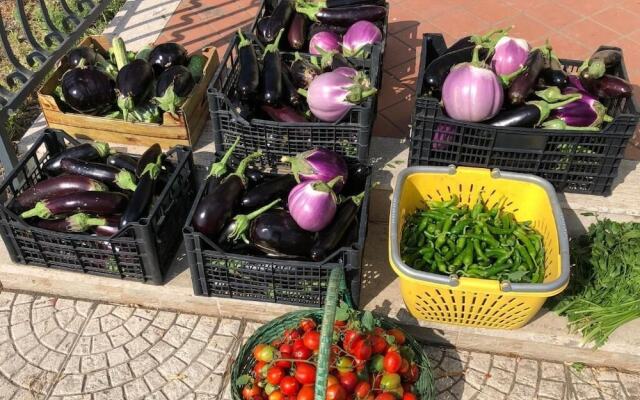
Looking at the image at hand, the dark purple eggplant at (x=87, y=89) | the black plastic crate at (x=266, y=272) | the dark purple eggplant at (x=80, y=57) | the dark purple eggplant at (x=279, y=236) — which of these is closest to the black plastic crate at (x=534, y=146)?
the black plastic crate at (x=266, y=272)

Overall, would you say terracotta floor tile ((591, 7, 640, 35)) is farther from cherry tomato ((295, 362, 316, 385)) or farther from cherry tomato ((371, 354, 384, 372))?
cherry tomato ((295, 362, 316, 385))

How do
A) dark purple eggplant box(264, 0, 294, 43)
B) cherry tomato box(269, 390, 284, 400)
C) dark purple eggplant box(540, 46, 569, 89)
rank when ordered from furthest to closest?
dark purple eggplant box(264, 0, 294, 43)
dark purple eggplant box(540, 46, 569, 89)
cherry tomato box(269, 390, 284, 400)

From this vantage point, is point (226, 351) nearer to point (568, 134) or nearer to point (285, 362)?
point (285, 362)

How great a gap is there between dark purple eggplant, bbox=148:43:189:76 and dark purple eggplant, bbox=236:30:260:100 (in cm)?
44

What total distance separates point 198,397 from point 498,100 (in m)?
2.04

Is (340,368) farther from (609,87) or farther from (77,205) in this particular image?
(609,87)

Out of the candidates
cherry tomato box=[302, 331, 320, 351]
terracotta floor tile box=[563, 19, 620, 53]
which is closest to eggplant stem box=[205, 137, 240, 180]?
cherry tomato box=[302, 331, 320, 351]

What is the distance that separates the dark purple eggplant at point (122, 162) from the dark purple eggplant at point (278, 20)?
1.19 metres

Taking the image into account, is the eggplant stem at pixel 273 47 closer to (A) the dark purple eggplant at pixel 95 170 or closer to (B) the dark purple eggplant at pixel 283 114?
(B) the dark purple eggplant at pixel 283 114

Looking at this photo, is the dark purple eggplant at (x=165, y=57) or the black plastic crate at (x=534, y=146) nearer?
the black plastic crate at (x=534, y=146)

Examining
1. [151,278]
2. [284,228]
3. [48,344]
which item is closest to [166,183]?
[151,278]

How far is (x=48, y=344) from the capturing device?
3.13 metres

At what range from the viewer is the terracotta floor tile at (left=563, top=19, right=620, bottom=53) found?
4.58 m

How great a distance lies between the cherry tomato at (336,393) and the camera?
2.35 m
